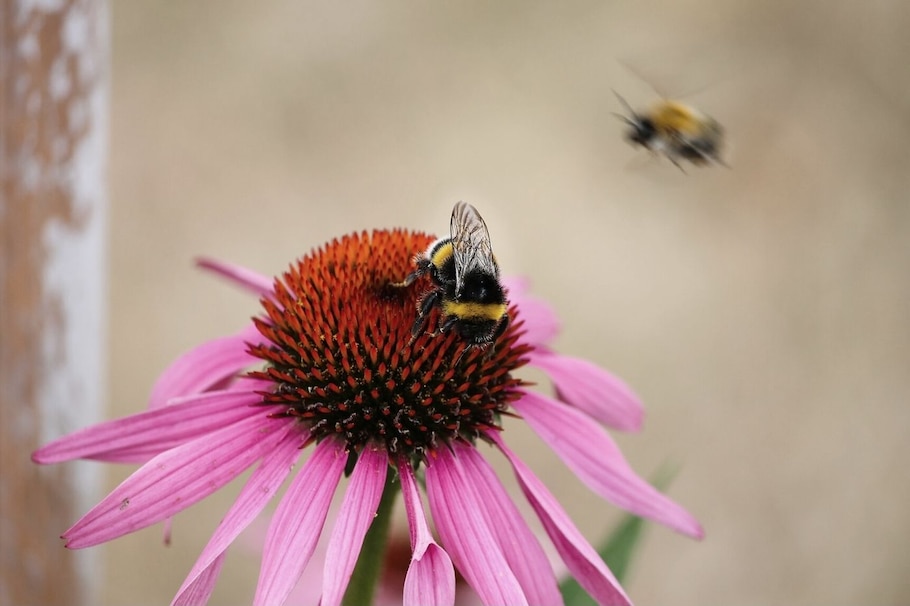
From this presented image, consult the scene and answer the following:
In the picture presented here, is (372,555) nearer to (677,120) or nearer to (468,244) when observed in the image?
(468,244)

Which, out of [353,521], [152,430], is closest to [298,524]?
[353,521]

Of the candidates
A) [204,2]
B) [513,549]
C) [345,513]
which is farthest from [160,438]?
[204,2]

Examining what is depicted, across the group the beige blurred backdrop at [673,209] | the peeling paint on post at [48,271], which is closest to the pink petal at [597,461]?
the peeling paint on post at [48,271]

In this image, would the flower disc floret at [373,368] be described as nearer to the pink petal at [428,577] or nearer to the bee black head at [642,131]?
the pink petal at [428,577]

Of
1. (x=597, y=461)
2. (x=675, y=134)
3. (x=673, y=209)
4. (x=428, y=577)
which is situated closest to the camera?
(x=428, y=577)

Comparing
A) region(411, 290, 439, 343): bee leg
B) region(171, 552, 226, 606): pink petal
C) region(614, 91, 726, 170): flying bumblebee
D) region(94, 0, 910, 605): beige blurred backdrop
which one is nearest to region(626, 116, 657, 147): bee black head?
region(614, 91, 726, 170): flying bumblebee

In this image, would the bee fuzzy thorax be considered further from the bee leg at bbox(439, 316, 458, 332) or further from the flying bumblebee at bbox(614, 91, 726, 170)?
the bee leg at bbox(439, 316, 458, 332)

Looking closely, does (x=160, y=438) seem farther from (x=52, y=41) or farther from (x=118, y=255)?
(x=118, y=255)
